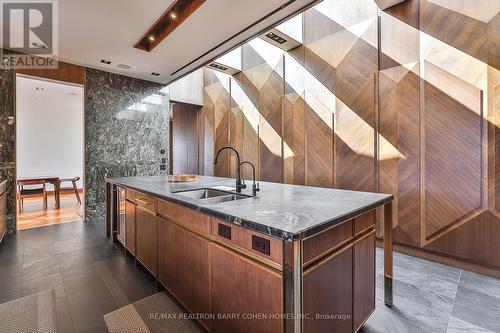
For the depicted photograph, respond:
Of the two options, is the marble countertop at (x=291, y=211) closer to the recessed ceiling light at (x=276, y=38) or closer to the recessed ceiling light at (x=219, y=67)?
the recessed ceiling light at (x=276, y=38)

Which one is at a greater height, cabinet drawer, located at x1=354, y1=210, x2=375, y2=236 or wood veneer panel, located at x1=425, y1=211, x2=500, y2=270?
cabinet drawer, located at x1=354, y1=210, x2=375, y2=236

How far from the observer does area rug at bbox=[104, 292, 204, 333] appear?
5.81ft

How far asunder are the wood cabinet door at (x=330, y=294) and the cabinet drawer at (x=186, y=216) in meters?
0.70

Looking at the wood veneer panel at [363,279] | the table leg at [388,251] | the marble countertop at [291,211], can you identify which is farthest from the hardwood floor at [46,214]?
the table leg at [388,251]

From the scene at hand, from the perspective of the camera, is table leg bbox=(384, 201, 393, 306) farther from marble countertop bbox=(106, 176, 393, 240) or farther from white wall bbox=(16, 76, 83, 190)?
white wall bbox=(16, 76, 83, 190)

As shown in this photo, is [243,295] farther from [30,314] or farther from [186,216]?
[30,314]

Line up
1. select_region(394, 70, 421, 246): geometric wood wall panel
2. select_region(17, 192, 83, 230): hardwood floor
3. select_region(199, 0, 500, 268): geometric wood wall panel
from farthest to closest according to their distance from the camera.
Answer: select_region(17, 192, 83, 230): hardwood floor → select_region(394, 70, 421, 246): geometric wood wall panel → select_region(199, 0, 500, 268): geometric wood wall panel

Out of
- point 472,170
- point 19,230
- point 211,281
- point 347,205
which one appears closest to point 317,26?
point 472,170

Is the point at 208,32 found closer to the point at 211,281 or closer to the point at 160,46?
the point at 160,46

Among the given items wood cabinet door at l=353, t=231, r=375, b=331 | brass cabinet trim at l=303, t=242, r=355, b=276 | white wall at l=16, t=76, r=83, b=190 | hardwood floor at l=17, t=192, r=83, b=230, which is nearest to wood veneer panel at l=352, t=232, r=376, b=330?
wood cabinet door at l=353, t=231, r=375, b=331

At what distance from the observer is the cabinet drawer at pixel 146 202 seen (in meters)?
2.27

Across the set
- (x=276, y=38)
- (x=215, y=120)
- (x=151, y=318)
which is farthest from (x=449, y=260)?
(x=215, y=120)

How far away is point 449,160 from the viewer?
279 centimetres

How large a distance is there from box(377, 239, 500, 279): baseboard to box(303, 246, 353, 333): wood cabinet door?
2.12 m
